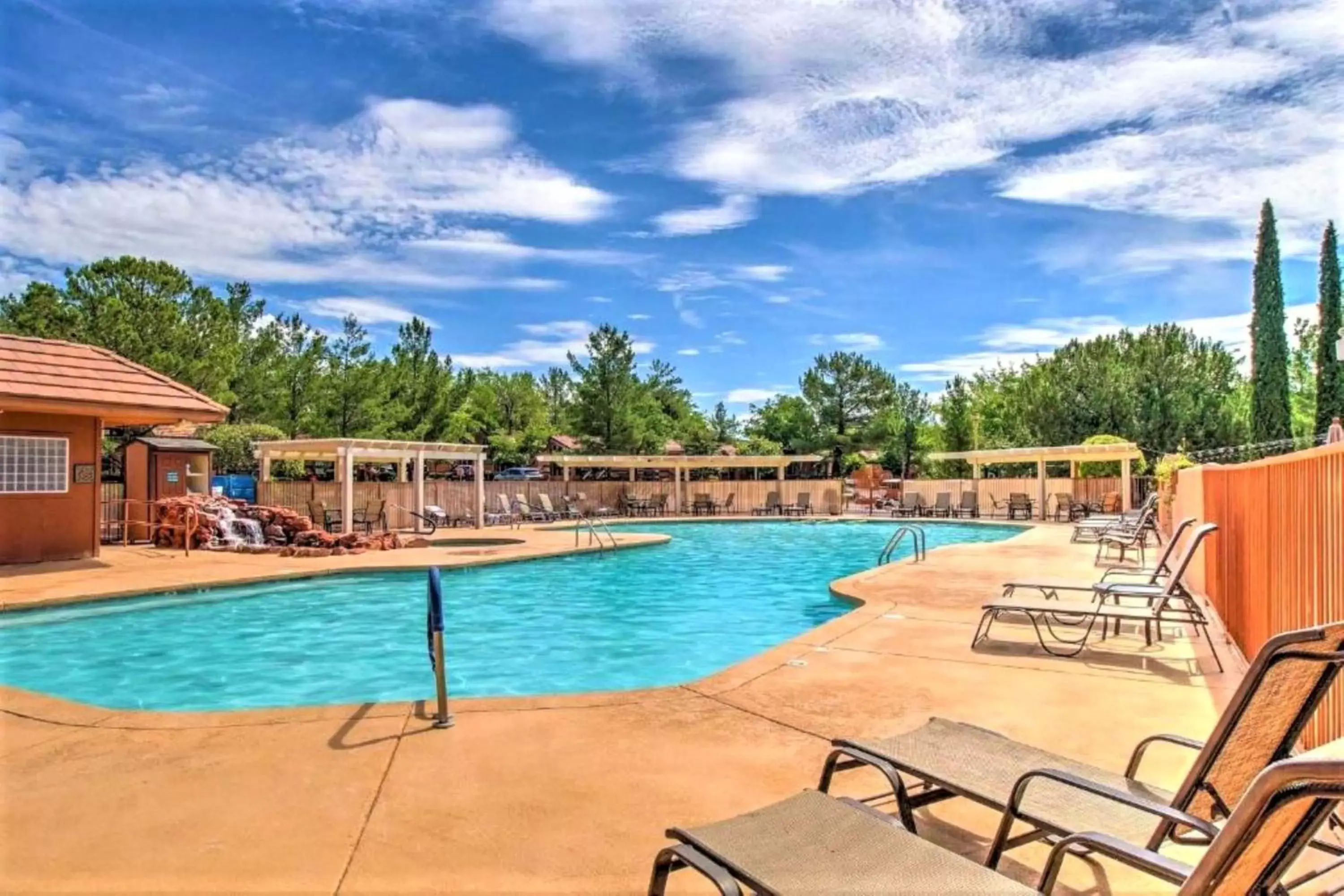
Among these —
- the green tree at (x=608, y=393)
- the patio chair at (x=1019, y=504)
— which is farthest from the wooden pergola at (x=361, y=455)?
A: the patio chair at (x=1019, y=504)

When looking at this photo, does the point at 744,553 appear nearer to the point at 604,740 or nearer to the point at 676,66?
the point at 676,66

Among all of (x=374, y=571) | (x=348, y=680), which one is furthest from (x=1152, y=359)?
(x=348, y=680)

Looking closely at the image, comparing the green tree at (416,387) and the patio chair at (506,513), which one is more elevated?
the green tree at (416,387)

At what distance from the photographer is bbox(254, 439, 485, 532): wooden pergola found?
18.4 meters

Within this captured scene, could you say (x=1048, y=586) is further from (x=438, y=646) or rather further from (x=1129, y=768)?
(x=438, y=646)

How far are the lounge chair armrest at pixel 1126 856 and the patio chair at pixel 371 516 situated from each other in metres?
19.2

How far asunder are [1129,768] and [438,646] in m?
3.11

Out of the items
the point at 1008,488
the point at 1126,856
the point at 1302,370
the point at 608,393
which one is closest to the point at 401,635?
the point at 1126,856

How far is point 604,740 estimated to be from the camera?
386 cm

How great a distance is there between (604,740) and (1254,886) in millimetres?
2948

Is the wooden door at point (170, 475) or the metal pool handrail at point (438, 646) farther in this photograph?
the wooden door at point (170, 475)

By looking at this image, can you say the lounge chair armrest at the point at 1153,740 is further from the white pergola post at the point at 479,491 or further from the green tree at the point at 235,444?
the green tree at the point at 235,444

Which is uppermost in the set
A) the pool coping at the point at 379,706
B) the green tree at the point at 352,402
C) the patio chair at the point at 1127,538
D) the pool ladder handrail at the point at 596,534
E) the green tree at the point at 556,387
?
the green tree at the point at 556,387

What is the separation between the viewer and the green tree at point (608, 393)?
34344 mm
